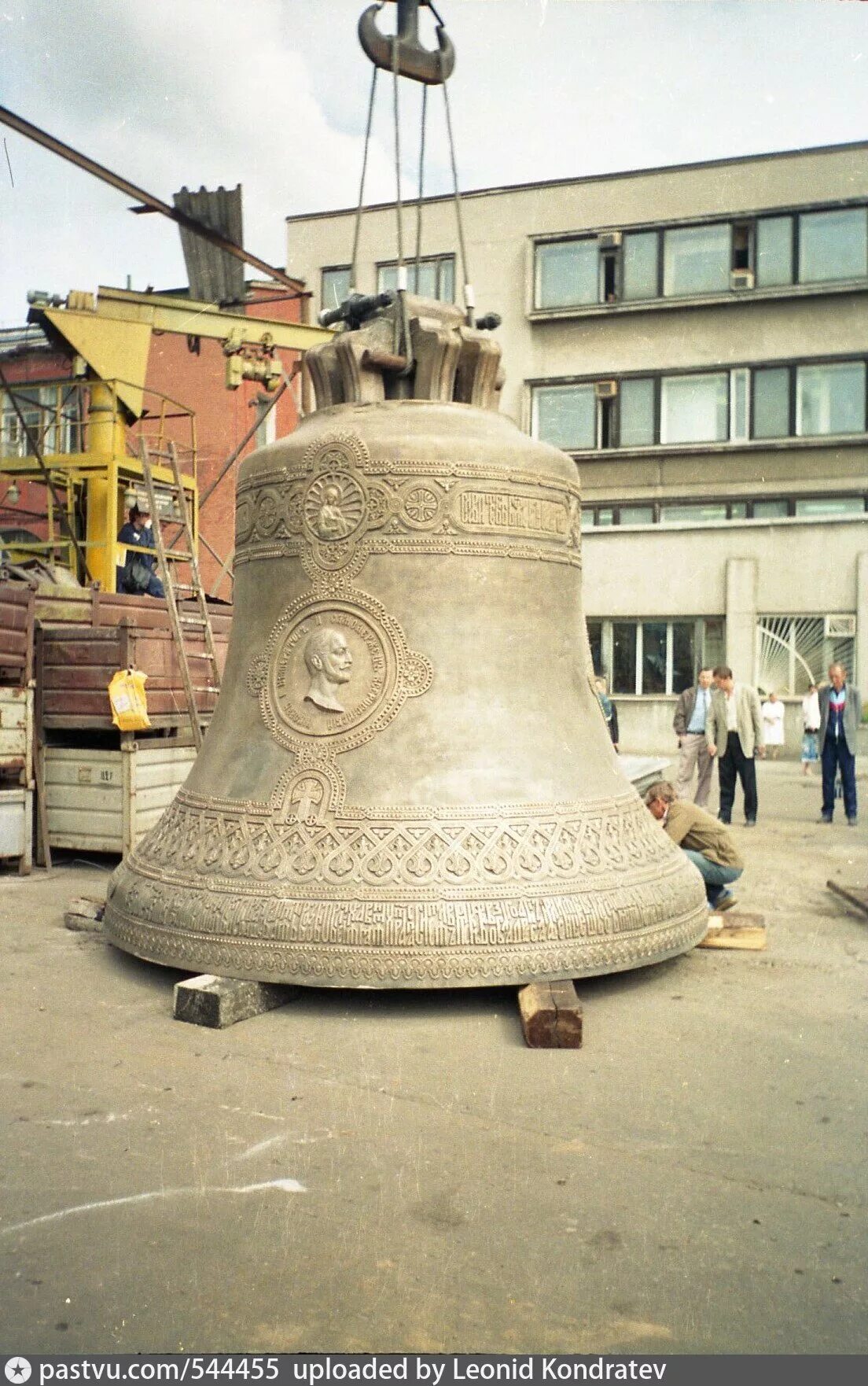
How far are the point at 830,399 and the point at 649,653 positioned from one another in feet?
19.8

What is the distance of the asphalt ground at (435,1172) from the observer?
2.29 m

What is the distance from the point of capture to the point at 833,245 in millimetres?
22062

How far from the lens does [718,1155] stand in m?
3.05

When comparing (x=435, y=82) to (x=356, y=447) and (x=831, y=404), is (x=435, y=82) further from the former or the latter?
(x=831, y=404)

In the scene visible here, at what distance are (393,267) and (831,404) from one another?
8.93 meters

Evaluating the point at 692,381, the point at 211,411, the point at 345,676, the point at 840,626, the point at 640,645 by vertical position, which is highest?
the point at 692,381

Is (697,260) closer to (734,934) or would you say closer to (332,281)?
(332,281)

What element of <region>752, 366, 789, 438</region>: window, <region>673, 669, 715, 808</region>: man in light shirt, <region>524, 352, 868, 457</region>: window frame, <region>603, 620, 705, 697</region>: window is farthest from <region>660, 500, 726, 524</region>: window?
<region>673, 669, 715, 808</region>: man in light shirt

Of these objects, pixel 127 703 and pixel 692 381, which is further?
pixel 692 381

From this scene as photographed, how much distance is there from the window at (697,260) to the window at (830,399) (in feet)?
7.84

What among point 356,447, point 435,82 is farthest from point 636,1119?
point 435,82

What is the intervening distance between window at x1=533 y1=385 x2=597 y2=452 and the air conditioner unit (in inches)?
237

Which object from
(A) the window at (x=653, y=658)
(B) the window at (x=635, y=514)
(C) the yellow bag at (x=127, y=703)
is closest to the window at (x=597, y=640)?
(A) the window at (x=653, y=658)

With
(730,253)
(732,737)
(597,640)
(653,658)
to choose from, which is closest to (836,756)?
(732,737)
